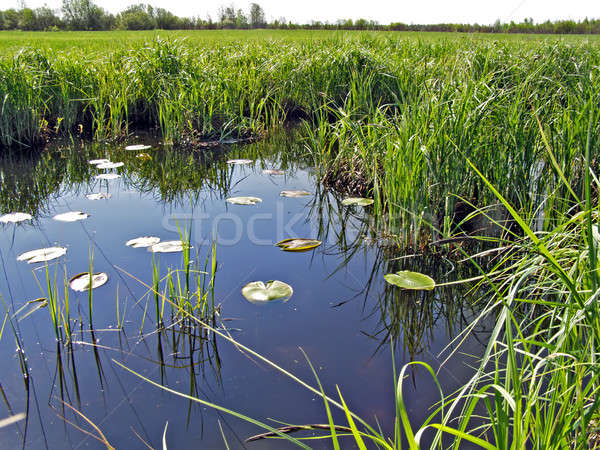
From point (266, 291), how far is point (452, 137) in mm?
1188

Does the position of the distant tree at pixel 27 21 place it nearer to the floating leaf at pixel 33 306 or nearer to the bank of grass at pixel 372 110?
the bank of grass at pixel 372 110

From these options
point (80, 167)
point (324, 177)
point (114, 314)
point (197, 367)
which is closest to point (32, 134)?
point (80, 167)

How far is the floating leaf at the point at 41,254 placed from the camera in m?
2.23

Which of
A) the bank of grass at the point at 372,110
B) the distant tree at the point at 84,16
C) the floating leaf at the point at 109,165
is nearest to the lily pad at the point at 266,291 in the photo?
the bank of grass at the point at 372,110

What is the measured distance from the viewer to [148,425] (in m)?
1.34

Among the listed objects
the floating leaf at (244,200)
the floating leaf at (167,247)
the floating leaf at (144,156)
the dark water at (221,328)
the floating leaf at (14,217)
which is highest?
the floating leaf at (144,156)

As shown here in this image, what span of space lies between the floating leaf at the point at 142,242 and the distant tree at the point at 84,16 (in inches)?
1914

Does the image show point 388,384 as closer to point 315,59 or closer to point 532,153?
point 532,153

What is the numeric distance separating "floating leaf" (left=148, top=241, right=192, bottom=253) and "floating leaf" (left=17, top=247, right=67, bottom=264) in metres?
0.43

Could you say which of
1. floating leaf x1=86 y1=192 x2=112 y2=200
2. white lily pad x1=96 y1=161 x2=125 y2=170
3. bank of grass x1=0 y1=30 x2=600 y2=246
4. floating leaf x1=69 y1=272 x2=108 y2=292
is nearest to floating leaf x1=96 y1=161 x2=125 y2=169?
white lily pad x1=96 y1=161 x2=125 y2=170

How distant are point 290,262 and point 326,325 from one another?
0.57 metres

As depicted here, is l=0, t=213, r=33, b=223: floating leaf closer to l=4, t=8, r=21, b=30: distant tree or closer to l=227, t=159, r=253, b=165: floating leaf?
l=227, t=159, r=253, b=165: floating leaf

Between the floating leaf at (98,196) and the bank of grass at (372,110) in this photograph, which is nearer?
the bank of grass at (372,110)

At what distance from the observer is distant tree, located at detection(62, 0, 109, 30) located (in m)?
44.1
